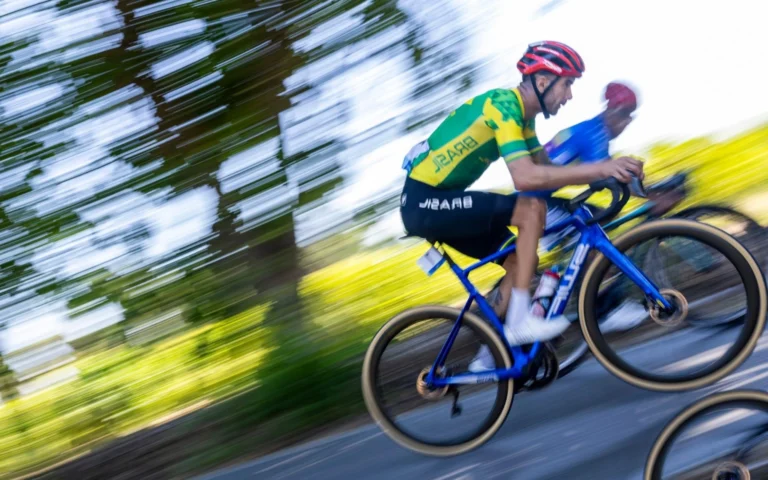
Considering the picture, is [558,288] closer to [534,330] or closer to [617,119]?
[534,330]

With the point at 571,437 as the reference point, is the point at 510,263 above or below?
above

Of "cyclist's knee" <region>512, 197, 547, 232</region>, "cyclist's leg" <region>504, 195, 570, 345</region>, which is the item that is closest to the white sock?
"cyclist's leg" <region>504, 195, 570, 345</region>

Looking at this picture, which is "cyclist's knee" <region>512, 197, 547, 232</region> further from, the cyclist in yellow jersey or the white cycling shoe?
the white cycling shoe

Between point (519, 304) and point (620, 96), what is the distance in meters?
1.09

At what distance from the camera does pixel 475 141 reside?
2.80m

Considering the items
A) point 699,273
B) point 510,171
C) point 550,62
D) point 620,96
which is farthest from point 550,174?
point 620,96

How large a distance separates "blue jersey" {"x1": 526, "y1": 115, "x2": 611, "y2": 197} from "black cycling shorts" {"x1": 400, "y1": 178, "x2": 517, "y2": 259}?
14.6 inches

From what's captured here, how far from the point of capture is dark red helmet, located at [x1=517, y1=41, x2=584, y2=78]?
264 cm

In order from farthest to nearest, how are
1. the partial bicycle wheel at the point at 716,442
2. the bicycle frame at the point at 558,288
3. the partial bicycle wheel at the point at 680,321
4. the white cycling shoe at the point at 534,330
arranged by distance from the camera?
the white cycling shoe at the point at 534,330 < the bicycle frame at the point at 558,288 < the partial bicycle wheel at the point at 680,321 < the partial bicycle wheel at the point at 716,442

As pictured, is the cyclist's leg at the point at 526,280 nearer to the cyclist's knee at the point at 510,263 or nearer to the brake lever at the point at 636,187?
the cyclist's knee at the point at 510,263

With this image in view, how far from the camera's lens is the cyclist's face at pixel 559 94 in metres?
2.67

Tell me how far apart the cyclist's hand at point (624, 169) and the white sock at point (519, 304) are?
1.99ft

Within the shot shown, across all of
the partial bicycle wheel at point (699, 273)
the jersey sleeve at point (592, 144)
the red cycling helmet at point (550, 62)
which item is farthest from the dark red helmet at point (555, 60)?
the partial bicycle wheel at point (699, 273)

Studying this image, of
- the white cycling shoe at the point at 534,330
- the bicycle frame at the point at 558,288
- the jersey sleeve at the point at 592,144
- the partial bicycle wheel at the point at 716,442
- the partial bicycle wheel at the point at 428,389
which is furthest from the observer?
the partial bicycle wheel at the point at 428,389
